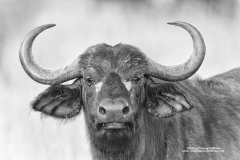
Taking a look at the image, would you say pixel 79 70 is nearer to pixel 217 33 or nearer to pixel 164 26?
pixel 217 33

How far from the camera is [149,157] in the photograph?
10586 mm

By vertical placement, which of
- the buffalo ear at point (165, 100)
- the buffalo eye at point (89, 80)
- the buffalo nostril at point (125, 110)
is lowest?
the buffalo ear at point (165, 100)

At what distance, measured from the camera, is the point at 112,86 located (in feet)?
31.1

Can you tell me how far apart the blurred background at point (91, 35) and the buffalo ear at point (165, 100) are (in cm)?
826

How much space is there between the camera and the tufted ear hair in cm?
1055

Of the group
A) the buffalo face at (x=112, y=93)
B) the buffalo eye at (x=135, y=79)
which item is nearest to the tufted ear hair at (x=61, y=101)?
the buffalo face at (x=112, y=93)

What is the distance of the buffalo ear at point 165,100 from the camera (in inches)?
410

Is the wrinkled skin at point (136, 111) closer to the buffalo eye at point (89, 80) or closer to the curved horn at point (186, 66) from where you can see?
the buffalo eye at point (89, 80)

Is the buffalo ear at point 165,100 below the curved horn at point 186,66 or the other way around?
below

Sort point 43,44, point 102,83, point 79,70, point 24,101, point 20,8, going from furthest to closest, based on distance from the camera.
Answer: point 20,8 → point 43,44 → point 24,101 → point 79,70 → point 102,83

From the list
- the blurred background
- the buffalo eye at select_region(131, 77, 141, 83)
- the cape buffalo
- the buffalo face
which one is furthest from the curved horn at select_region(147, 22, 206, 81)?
the blurred background

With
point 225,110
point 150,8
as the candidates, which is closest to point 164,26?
point 150,8

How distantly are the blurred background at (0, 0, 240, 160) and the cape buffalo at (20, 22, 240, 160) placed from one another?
795 centimetres

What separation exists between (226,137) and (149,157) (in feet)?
4.90
